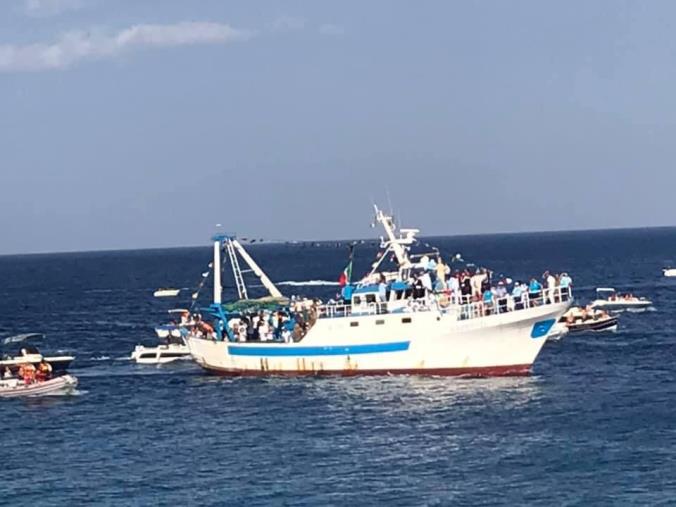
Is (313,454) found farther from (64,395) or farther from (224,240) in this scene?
(224,240)

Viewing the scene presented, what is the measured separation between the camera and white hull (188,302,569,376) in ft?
249

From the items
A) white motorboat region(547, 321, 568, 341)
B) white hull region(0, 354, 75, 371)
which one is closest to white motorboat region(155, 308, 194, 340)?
white hull region(0, 354, 75, 371)

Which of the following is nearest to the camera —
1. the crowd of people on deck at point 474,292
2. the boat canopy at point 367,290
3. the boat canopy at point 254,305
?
the crowd of people on deck at point 474,292

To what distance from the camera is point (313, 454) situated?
56938 mm

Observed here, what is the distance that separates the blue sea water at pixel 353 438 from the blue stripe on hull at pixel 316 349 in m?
1.85

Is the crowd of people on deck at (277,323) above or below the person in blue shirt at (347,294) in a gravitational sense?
below

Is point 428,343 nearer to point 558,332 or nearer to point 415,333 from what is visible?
point 415,333

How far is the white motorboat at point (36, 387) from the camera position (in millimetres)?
75938

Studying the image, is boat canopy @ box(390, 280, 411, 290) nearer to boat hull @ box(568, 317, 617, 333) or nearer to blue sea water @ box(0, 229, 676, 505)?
blue sea water @ box(0, 229, 676, 505)

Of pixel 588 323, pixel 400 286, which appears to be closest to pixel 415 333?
pixel 400 286

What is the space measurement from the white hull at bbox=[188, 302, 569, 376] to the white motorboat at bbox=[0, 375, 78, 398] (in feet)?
46.8

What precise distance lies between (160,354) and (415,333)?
25290mm

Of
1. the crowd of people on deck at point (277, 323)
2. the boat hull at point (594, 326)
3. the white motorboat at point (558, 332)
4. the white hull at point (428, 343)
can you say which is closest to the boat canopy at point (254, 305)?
the crowd of people on deck at point (277, 323)

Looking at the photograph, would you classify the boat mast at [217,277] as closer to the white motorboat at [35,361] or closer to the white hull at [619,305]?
the white motorboat at [35,361]
